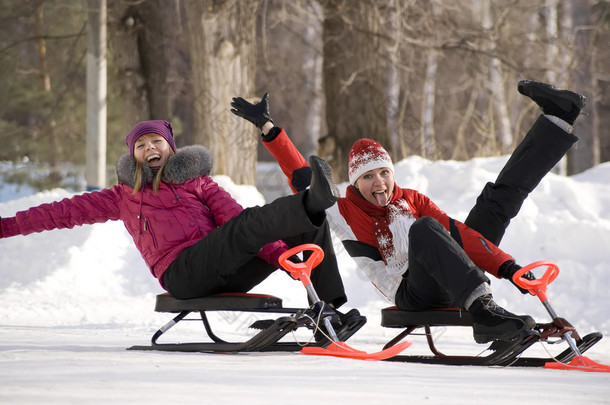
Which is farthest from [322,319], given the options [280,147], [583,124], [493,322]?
[583,124]

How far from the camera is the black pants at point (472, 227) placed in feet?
13.6

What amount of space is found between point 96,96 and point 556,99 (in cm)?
793

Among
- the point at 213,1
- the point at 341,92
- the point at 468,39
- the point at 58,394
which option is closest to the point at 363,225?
the point at 58,394

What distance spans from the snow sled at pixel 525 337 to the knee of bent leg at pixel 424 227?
0.45 m

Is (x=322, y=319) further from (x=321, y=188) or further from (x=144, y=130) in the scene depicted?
(x=144, y=130)

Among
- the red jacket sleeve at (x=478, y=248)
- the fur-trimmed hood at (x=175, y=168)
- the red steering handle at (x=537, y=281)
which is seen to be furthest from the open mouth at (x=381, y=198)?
the fur-trimmed hood at (x=175, y=168)

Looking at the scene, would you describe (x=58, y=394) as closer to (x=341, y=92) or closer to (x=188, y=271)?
(x=188, y=271)

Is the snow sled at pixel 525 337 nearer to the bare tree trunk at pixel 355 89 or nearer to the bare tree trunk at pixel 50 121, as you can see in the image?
the bare tree trunk at pixel 355 89

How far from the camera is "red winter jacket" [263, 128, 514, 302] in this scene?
456 cm

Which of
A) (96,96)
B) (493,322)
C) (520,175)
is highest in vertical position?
(96,96)

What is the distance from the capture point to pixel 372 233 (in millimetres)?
4805

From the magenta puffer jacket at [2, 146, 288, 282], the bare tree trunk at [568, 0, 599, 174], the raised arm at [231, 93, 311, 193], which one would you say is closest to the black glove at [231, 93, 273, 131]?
the raised arm at [231, 93, 311, 193]

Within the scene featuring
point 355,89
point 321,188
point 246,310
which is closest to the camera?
point 321,188

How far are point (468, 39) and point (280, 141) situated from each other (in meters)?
8.15
